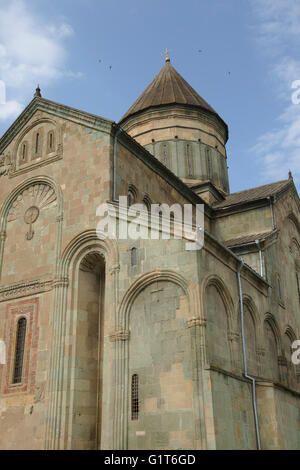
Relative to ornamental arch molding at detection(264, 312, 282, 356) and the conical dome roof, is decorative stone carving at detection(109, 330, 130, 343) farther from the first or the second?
the conical dome roof

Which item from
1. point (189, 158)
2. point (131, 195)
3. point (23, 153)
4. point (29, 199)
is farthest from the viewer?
point (189, 158)

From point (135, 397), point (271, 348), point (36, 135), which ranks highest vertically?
point (36, 135)

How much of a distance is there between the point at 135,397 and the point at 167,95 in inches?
793

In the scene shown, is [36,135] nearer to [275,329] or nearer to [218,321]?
[218,321]

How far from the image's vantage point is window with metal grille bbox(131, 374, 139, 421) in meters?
13.4

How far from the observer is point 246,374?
15086 millimetres

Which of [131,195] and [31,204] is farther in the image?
[31,204]

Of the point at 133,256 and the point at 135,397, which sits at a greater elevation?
the point at 133,256

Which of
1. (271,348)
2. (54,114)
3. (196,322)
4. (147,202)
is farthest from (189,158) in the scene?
(196,322)

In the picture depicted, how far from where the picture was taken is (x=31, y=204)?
1850 cm

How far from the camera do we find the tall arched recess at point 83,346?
47.1 feet
